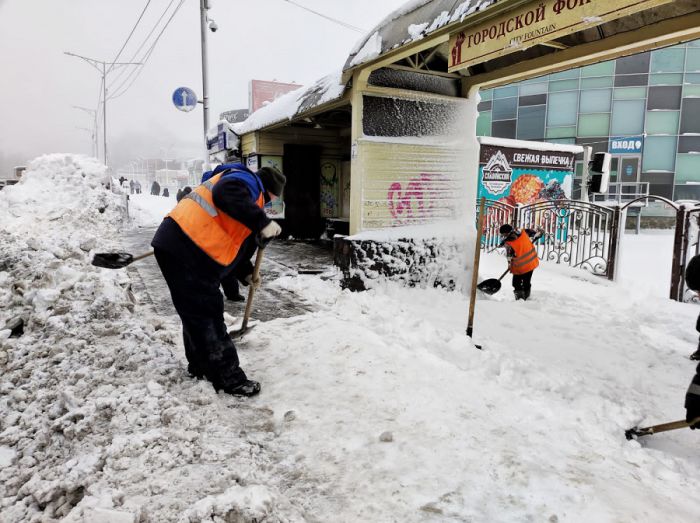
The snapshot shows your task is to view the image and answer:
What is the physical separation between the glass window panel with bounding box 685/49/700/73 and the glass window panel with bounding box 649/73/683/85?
1.38 ft

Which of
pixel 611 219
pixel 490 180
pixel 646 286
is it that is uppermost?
pixel 490 180

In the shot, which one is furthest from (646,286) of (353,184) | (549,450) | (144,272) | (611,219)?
(144,272)

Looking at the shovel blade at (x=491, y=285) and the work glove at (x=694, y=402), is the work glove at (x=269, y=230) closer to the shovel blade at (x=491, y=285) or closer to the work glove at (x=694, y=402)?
the work glove at (x=694, y=402)

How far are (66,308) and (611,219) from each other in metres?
8.80

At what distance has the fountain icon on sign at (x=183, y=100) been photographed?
48.8 feet

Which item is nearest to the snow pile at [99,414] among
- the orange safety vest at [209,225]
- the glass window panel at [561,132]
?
the orange safety vest at [209,225]

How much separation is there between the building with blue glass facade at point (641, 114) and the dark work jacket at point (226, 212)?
23.9m

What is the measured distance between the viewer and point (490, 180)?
1338cm

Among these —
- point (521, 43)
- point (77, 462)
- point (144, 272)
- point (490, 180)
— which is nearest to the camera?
point (77, 462)

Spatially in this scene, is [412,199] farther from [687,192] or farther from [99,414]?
[687,192]

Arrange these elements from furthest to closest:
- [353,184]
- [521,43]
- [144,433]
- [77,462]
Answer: [353,184] < [521,43] < [144,433] < [77,462]

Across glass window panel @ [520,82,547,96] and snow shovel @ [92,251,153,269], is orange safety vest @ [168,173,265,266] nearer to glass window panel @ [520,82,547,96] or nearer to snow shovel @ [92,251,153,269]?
snow shovel @ [92,251,153,269]

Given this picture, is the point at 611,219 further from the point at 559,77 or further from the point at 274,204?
the point at 559,77

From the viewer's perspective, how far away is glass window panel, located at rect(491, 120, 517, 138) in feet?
84.2
